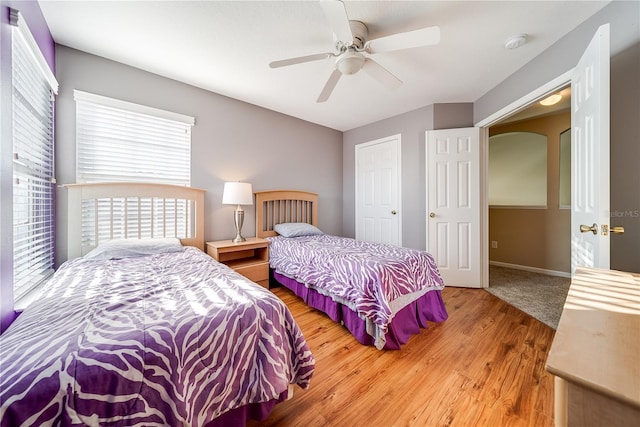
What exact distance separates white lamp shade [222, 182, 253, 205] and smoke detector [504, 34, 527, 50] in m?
2.89

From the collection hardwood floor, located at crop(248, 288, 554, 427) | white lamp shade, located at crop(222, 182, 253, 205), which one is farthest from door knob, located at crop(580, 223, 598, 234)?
white lamp shade, located at crop(222, 182, 253, 205)

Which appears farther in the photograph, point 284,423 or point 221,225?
point 221,225

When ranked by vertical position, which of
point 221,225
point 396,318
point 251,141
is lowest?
point 396,318

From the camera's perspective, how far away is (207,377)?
890mm

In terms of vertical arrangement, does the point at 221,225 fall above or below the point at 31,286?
above

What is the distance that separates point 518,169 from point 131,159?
18.3 feet

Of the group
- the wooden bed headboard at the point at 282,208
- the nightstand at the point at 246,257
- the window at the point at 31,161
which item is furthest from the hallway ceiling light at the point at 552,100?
the window at the point at 31,161

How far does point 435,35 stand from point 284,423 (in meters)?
2.40

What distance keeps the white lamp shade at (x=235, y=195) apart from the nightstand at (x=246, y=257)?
0.48 m

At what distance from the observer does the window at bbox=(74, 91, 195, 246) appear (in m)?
2.16

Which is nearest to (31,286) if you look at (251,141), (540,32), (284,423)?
(284,423)

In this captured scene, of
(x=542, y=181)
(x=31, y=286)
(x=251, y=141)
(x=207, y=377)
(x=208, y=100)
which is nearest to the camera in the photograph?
(x=207, y=377)

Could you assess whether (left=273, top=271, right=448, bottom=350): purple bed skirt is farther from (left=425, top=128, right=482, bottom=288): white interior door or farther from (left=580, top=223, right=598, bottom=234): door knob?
(left=580, top=223, right=598, bottom=234): door knob

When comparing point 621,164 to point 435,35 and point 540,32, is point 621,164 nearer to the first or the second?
point 540,32
